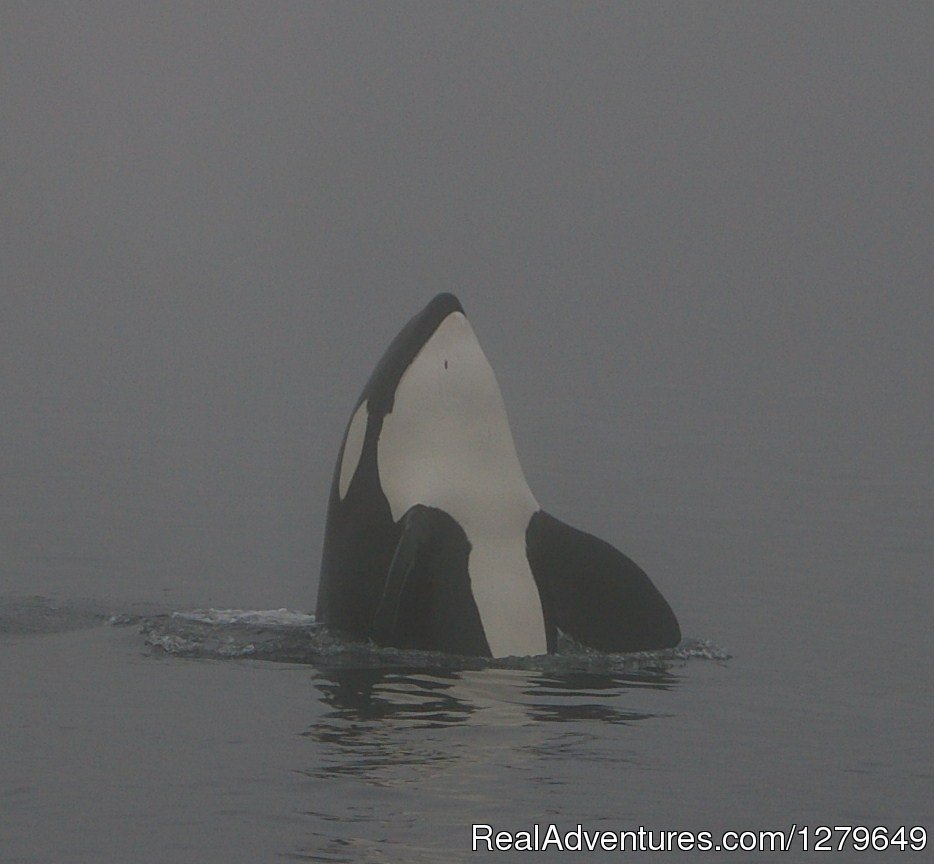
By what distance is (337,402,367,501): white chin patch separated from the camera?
19.2 metres

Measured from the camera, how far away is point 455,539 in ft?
60.8

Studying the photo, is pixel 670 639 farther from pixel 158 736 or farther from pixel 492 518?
pixel 158 736

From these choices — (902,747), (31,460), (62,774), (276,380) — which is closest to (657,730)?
(902,747)

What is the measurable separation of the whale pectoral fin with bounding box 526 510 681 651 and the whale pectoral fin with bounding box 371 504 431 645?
1.02 m

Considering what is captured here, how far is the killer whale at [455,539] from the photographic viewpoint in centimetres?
1836

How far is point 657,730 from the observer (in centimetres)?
1631

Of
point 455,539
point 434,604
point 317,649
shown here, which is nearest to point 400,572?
point 434,604

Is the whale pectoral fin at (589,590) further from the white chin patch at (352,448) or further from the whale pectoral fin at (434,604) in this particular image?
the white chin patch at (352,448)

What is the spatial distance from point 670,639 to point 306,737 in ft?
14.3

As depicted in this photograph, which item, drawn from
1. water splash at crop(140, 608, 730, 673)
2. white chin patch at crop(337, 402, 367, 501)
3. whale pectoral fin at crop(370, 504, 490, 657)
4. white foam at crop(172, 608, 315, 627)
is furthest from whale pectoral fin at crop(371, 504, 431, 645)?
white foam at crop(172, 608, 315, 627)

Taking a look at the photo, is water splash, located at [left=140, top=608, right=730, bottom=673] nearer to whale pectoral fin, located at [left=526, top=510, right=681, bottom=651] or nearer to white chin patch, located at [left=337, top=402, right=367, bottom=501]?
whale pectoral fin, located at [left=526, top=510, right=681, bottom=651]

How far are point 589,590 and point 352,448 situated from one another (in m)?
2.41

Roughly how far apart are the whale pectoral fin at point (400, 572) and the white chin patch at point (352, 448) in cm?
80

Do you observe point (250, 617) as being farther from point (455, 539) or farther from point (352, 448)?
point (455, 539)
